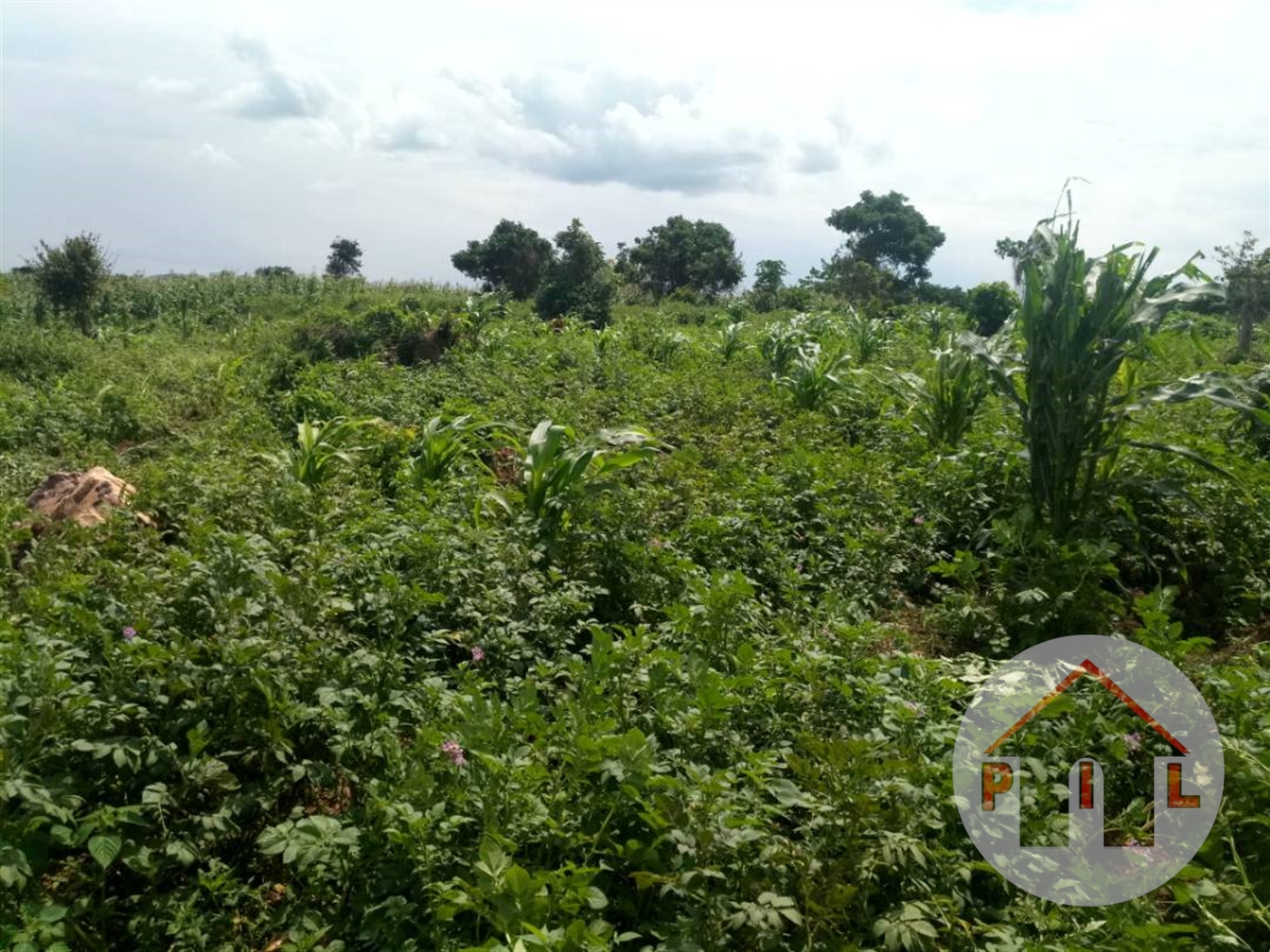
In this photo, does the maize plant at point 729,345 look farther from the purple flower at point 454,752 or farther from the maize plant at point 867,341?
the purple flower at point 454,752

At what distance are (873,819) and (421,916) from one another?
100 cm

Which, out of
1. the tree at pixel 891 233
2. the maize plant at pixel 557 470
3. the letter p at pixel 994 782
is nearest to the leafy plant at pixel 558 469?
the maize plant at pixel 557 470

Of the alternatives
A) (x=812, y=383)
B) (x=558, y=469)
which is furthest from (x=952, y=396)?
(x=558, y=469)

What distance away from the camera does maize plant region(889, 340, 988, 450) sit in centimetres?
572

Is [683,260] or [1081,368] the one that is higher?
[683,260]

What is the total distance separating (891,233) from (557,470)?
118ft

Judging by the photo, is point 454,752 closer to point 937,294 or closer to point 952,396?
point 952,396

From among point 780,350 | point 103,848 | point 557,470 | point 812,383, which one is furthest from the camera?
point 780,350

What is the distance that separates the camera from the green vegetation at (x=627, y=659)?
1.83 meters

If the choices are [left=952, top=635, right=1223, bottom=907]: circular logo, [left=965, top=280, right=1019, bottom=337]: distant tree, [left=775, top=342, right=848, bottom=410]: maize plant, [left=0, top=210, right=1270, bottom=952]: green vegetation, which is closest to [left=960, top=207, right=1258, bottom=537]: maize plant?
[left=0, top=210, right=1270, bottom=952]: green vegetation

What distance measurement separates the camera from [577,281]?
15.9 m

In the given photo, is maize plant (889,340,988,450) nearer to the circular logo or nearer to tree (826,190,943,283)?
the circular logo

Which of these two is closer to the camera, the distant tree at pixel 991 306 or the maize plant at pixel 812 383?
the maize plant at pixel 812 383

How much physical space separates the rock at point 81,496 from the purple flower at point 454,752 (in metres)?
3.07
